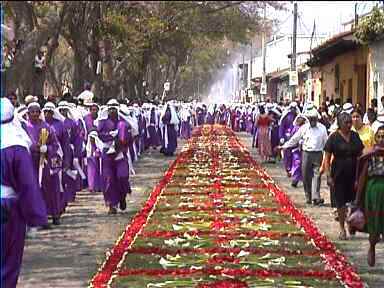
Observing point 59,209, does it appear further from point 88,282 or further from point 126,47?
point 126,47

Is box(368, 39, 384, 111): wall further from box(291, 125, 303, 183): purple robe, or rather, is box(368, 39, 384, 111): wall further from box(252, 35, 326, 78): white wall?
box(252, 35, 326, 78): white wall

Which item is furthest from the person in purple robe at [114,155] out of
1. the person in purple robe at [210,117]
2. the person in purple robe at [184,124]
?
the person in purple robe at [210,117]

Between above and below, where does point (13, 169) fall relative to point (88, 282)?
above

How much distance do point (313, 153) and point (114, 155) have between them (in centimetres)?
374

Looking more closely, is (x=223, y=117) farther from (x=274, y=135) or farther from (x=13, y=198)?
(x=13, y=198)

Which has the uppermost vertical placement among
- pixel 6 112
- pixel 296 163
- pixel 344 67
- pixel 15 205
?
pixel 344 67

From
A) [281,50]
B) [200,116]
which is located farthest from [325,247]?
[281,50]

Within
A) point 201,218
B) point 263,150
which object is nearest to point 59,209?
point 201,218

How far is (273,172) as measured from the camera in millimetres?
27078

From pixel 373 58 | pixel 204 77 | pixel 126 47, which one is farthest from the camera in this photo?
pixel 204 77

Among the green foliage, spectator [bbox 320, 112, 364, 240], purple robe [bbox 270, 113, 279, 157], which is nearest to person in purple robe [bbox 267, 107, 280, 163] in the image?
purple robe [bbox 270, 113, 279, 157]

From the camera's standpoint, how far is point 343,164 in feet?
46.5

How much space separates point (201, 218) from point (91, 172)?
5410mm

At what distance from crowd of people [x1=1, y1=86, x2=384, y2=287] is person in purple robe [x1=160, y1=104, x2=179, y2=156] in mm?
9084
